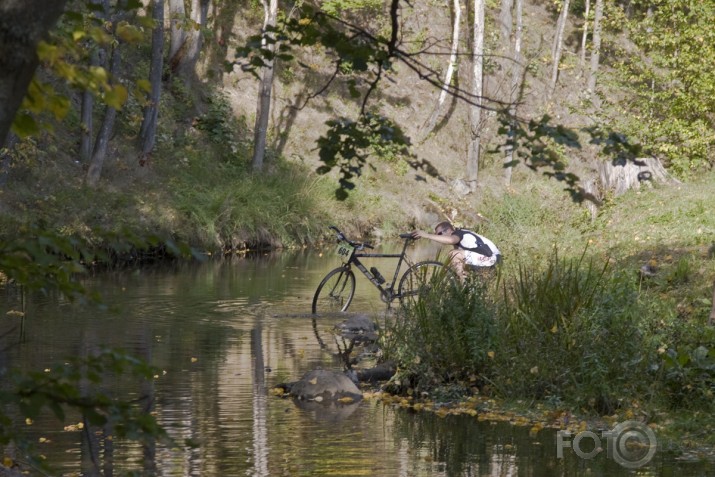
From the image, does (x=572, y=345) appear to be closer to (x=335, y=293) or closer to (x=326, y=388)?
(x=326, y=388)

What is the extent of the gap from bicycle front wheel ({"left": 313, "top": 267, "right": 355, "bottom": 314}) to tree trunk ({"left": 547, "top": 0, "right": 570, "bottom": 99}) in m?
27.1

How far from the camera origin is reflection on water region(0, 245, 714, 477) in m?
7.79

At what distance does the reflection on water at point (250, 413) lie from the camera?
7.79 m

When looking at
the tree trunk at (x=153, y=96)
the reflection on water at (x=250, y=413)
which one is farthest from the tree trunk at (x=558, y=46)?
the reflection on water at (x=250, y=413)

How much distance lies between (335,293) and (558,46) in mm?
28652

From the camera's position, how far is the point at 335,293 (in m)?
15.8

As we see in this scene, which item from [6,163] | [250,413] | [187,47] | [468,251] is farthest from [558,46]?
[250,413]

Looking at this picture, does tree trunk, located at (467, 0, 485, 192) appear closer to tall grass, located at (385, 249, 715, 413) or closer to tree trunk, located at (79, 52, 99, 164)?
tree trunk, located at (79, 52, 99, 164)

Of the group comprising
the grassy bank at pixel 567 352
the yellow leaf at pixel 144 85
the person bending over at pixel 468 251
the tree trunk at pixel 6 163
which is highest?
the tree trunk at pixel 6 163

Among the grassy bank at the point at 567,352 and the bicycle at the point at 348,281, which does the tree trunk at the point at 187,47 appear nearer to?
the bicycle at the point at 348,281

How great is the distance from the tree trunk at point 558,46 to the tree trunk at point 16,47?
127 ft

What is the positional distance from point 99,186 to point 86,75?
22.5 metres

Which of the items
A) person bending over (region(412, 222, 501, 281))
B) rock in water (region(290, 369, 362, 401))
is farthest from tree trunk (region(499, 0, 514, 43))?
rock in water (region(290, 369, 362, 401))

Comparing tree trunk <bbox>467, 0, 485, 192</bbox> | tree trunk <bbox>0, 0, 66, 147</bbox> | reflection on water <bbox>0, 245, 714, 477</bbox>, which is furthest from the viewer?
tree trunk <bbox>467, 0, 485, 192</bbox>
